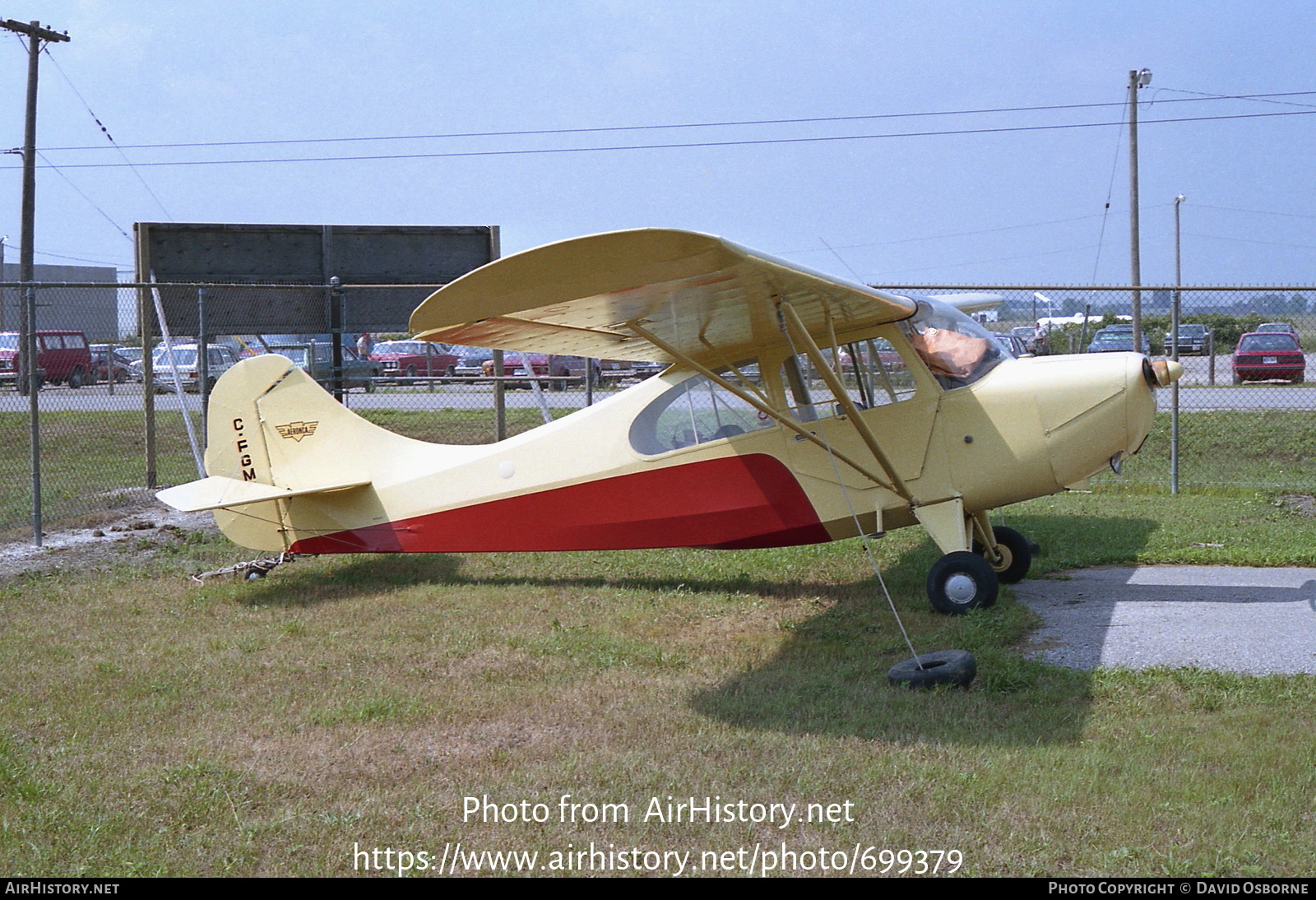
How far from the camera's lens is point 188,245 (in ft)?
44.1

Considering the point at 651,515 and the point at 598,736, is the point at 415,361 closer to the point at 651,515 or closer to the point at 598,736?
the point at 651,515

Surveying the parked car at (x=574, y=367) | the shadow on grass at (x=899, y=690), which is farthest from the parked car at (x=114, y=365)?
the shadow on grass at (x=899, y=690)

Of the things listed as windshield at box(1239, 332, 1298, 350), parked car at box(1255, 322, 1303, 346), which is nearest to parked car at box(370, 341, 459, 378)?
windshield at box(1239, 332, 1298, 350)

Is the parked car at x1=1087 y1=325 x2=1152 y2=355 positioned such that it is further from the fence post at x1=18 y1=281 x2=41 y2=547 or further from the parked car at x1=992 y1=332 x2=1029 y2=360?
the fence post at x1=18 y1=281 x2=41 y2=547

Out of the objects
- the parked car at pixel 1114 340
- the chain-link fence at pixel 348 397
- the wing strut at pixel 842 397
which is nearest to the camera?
the wing strut at pixel 842 397

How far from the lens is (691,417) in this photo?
7.73 metres

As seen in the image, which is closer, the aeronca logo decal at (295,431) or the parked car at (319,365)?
the aeronca logo decal at (295,431)

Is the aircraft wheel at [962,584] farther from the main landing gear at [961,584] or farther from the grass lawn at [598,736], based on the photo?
the grass lawn at [598,736]

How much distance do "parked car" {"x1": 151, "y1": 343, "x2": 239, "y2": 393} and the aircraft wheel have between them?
7533mm

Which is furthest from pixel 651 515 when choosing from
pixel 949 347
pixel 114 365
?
pixel 114 365

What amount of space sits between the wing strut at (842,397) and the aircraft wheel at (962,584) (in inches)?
20.5

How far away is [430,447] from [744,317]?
3125 millimetres

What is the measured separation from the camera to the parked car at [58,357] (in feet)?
79.6

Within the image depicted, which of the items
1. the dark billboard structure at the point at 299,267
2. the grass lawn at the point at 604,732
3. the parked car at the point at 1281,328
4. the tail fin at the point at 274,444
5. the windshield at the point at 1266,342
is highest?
the dark billboard structure at the point at 299,267
